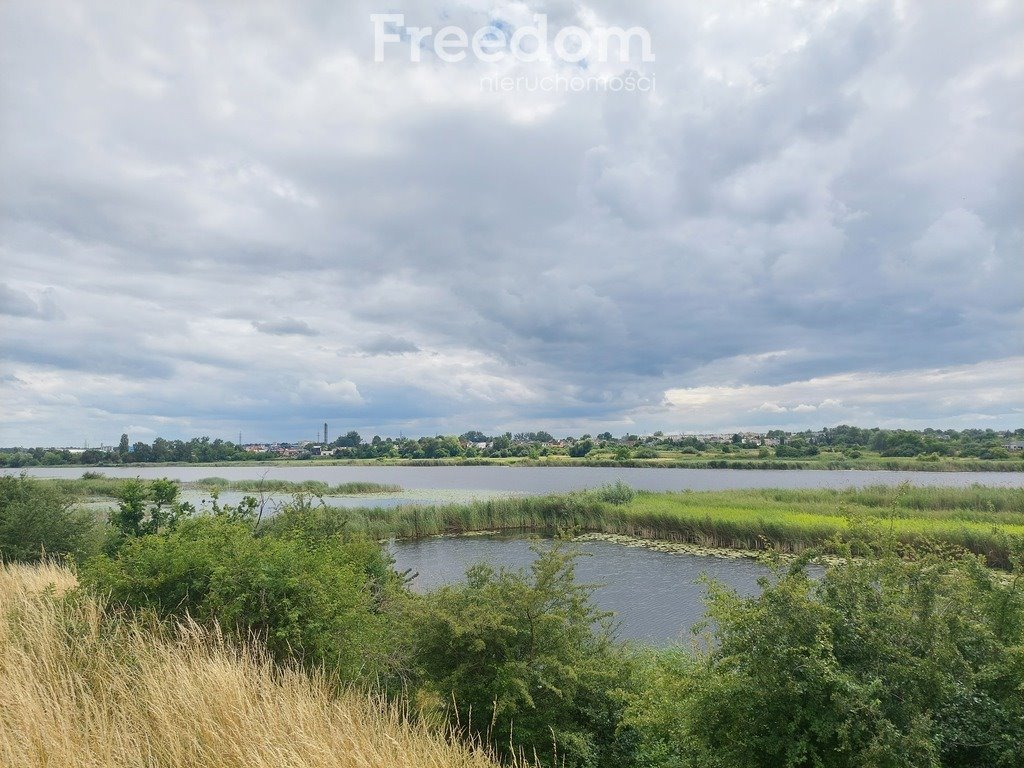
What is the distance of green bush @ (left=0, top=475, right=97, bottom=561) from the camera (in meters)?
11.6

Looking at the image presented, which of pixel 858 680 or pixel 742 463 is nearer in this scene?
pixel 858 680

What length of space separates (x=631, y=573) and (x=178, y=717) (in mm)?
17553

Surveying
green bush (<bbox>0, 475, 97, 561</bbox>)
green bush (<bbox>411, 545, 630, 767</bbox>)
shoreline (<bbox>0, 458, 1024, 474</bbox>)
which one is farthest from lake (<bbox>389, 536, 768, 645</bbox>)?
shoreline (<bbox>0, 458, 1024, 474</bbox>)

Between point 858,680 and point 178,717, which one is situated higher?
point 858,680

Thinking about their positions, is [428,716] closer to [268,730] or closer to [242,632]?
[268,730]

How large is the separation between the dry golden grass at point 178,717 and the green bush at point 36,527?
298 inches

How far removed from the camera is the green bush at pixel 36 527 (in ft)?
38.2

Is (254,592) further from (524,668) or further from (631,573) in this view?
(631,573)

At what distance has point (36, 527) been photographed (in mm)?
11906

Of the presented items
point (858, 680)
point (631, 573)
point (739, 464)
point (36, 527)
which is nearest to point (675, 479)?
point (739, 464)

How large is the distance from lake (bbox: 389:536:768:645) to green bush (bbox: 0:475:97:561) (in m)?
6.73

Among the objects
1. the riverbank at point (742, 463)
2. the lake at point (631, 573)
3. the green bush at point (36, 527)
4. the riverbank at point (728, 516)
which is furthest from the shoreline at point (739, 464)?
the green bush at point (36, 527)

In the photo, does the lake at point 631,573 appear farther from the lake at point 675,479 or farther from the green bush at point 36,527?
the lake at point 675,479

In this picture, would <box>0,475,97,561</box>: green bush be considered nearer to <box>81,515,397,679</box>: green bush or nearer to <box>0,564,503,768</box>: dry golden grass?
<box>81,515,397,679</box>: green bush
